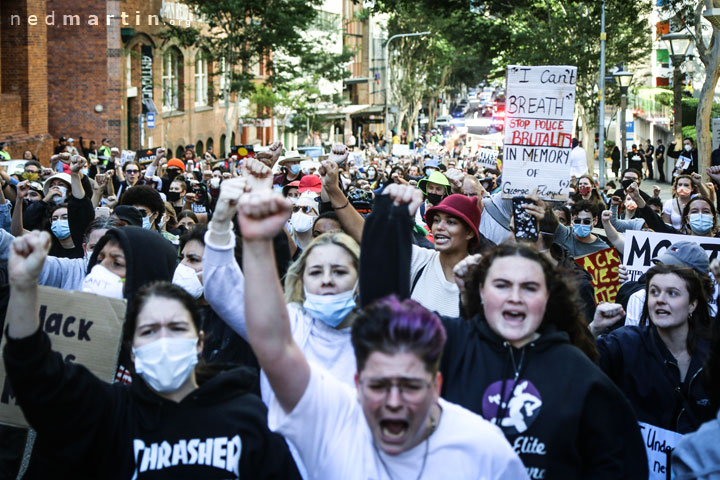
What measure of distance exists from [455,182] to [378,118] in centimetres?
6512

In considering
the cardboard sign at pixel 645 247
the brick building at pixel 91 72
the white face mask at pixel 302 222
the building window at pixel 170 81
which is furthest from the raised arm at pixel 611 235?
the building window at pixel 170 81

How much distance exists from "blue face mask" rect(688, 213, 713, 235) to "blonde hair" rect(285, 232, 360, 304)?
204 inches

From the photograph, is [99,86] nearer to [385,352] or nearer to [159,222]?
[159,222]

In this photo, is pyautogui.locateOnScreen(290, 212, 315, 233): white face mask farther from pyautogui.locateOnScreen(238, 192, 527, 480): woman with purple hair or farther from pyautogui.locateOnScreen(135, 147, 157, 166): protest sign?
pyautogui.locateOnScreen(135, 147, 157, 166): protest sign

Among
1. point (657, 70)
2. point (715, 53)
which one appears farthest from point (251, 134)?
point (715, 53)

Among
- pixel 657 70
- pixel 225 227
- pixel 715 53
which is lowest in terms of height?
pixel 225 227

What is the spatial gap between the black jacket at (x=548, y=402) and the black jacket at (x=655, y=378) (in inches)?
50.7

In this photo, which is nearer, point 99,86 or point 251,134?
point 99,86

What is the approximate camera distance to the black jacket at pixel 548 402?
3580 millimetres

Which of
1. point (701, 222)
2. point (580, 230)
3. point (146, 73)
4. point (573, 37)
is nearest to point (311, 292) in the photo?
point (580, 230)

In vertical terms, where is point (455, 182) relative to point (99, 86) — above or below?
below

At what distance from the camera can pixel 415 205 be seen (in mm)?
3645

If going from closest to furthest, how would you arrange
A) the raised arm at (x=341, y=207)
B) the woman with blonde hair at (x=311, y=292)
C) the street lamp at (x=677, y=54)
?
the woman with blonde hair at (x=311, y=292)
the raised arm at (x=341, y=207)
the street lamp at (x=677, y=54)

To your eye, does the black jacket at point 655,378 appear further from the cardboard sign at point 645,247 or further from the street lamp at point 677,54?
the street lamp at point 677,54
